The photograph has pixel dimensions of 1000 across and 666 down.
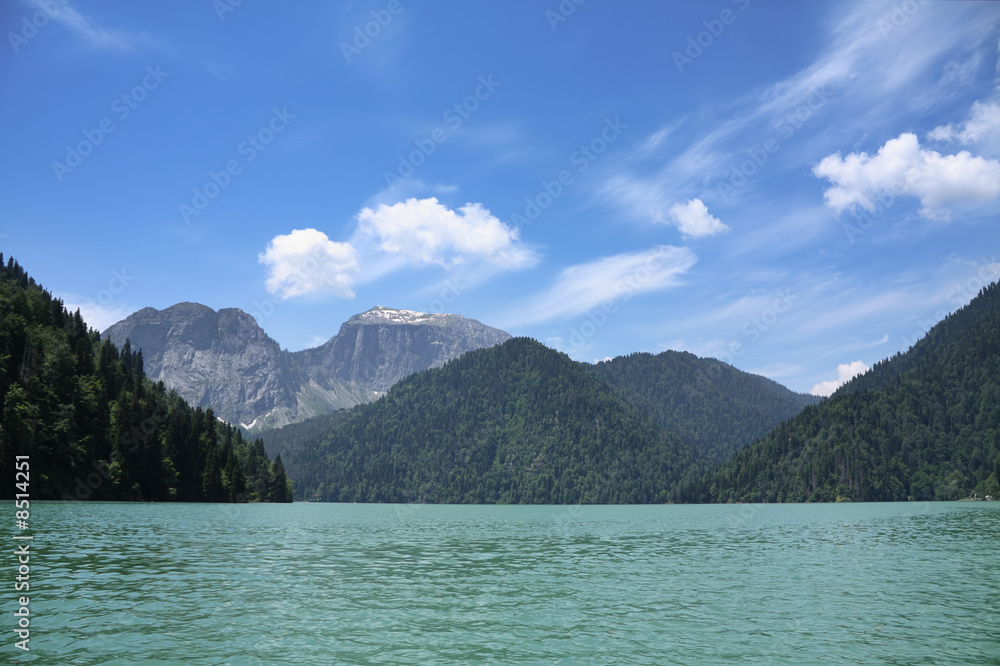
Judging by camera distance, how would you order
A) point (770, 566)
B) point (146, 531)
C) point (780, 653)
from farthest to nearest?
point (146, 531), point (770, 566), point (780, 653)

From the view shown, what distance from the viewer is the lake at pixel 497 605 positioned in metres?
23.2

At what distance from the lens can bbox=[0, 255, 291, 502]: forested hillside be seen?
11012cm

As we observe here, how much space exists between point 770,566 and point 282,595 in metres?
34.8

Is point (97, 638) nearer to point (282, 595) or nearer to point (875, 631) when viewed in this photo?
point (282, 595)

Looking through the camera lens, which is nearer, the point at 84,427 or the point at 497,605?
the point at 497,605

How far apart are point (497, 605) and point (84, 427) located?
12332 centimetres

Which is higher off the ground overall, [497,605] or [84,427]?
[84,427]

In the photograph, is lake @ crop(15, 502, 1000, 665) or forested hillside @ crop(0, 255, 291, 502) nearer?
lake @ crop(15, 502, 1000, 665)

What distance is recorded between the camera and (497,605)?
32.4 m

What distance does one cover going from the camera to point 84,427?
126m

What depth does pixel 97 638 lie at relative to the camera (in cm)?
2378

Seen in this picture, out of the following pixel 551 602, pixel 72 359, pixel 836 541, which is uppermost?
pixel 72 359

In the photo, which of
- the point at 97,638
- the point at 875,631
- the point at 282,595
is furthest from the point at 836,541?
the point at 97,638

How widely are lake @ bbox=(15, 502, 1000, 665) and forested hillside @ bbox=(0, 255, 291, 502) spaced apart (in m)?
61.3
